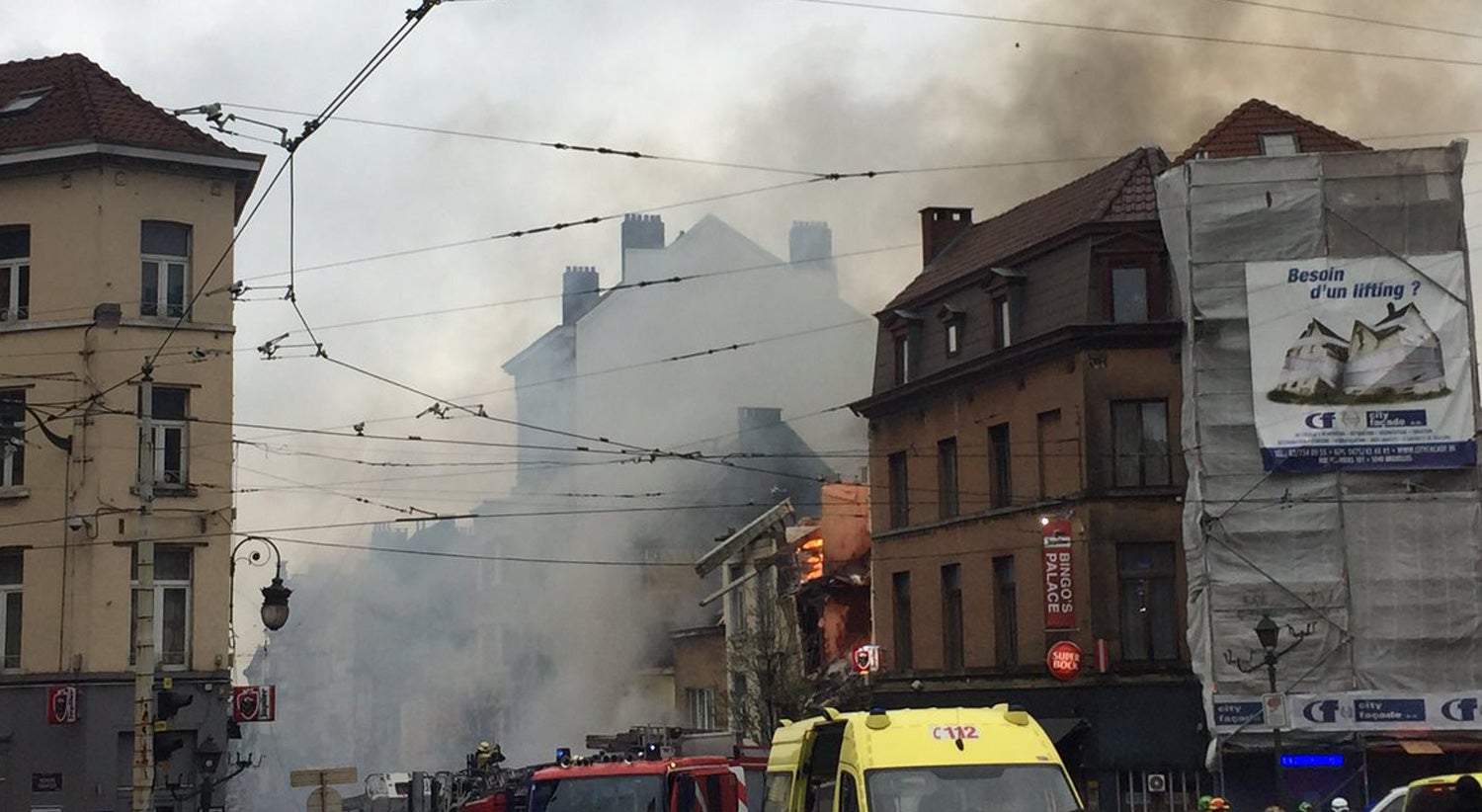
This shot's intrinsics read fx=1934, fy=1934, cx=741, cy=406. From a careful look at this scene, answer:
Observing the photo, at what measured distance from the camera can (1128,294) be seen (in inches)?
1694

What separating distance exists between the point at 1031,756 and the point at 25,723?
90.7 feet

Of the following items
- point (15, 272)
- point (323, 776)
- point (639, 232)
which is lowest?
point (323, 776)

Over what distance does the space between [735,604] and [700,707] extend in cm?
462

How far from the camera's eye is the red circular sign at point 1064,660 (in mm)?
41438

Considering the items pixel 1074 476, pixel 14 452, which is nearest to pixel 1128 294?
pixel 1074 476

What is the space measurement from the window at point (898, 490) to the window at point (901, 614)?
146cm

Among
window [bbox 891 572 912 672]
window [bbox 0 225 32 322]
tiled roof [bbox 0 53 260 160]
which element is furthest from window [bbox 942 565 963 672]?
window [bbox 0 225 32 322]

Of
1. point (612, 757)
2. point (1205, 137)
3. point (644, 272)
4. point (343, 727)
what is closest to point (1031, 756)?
point (612, 757)

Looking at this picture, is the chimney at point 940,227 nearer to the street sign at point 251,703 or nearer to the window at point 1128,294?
the window at point 1128,294

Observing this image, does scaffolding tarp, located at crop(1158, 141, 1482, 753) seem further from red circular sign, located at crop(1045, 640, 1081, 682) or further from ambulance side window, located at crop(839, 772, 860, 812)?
ambulance side window, located at crop(839, 772, 860, 812)

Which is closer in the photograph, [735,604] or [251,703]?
[251,703]

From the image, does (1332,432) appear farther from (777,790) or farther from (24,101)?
(24,101)

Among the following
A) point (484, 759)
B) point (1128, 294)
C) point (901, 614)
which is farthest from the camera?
point (901, 614)

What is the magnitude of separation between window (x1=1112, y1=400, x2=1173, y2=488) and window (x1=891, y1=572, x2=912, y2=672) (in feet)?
29.3
